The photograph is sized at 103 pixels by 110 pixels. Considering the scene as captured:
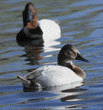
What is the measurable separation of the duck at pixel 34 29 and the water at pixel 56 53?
0.31 metres

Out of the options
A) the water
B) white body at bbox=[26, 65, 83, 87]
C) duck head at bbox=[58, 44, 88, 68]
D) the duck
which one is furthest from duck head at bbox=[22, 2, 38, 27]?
white body at bbox=[26, 65, 83, 87]

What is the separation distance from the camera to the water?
7.70 m

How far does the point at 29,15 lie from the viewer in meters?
14.0

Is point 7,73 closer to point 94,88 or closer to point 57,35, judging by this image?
point 94,88

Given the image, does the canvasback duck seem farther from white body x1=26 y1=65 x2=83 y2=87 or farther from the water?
the water

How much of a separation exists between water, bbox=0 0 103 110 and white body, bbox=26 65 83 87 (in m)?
0.16

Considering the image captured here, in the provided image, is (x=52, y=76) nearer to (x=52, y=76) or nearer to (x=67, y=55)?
(x=52, y=76)

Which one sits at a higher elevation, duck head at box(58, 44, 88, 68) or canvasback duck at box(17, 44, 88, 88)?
duck head at box(58, 44, 88, 68)

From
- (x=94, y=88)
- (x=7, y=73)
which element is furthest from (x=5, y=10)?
(x=94, y=88)

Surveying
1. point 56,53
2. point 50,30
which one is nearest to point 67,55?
point 56,53

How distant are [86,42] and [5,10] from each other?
575 cm

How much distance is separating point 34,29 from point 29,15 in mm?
522

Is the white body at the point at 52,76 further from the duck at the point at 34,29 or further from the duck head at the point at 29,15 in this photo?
the duck head at the point at 29,15

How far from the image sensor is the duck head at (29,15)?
13.9 meters
